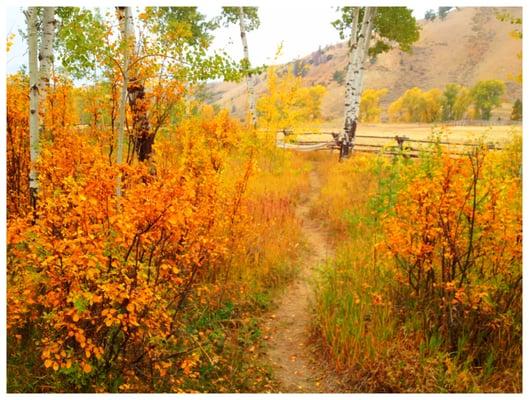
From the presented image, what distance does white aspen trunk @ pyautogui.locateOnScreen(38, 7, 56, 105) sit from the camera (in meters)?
5.39

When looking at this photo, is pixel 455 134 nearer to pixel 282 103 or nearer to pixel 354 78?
pixel 354 78

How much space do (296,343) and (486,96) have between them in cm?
7633

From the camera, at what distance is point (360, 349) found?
14.1ft

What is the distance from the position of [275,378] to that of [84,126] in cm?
641

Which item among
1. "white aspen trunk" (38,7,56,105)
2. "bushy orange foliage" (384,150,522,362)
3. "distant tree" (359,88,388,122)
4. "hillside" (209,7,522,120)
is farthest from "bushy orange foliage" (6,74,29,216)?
"hillside" (209,7,522,120)

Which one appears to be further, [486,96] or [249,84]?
[486,96]

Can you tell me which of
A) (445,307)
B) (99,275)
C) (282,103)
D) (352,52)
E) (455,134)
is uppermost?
(352,52)

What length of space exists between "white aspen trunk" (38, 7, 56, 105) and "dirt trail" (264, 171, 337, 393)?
4729 mm

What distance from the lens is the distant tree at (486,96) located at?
6481 cm

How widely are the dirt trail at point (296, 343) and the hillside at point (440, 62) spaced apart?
100 metres

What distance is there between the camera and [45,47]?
5.54 meters

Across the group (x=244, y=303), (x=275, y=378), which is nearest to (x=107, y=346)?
(x=275, y=378)

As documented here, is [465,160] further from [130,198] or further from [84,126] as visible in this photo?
[84,126]

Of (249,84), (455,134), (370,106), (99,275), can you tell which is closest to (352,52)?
(249,84)
